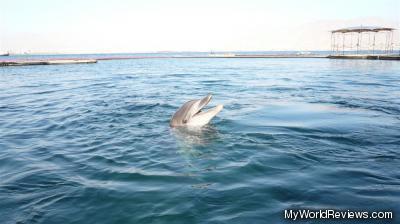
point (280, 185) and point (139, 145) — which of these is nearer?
point (280, 185)

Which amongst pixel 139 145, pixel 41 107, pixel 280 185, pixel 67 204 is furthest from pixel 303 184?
pixel 41 107

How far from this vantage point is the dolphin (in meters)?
8.12

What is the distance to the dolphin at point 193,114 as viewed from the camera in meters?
8.12

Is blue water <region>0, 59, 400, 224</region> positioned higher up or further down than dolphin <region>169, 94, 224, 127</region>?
further down

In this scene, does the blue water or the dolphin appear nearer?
the blue water

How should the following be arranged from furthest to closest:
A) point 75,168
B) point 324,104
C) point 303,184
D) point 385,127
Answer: point 324,104, point 385,127, point 75,168, point 303,184

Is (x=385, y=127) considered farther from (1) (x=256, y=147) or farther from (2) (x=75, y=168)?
(2) (x=75, y=168)

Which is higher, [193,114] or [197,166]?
[193,114]

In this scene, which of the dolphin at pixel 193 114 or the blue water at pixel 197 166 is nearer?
the blue water at pixel 197 166

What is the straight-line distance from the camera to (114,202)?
4.86 metres

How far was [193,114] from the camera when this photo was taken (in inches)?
327

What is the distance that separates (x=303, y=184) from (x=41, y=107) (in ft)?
42.4

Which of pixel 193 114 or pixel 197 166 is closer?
pixel 197 166

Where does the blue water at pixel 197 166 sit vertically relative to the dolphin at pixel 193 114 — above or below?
below
